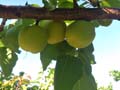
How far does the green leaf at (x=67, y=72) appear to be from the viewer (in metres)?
1.27

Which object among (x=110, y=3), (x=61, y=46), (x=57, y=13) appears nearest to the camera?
(x=57, y=13)

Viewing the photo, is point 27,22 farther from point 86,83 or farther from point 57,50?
point 86,83

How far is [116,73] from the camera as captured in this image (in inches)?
398

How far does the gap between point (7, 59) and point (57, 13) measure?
425mm

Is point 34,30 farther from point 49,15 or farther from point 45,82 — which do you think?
point 45,82

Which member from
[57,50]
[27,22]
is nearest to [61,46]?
[57,50]

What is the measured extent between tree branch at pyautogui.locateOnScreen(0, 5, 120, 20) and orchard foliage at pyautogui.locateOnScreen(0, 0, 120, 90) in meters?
0.03

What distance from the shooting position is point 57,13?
1233 millimetres

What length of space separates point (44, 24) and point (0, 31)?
22 cm

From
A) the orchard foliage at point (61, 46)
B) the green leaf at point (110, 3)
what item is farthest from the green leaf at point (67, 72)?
the green leaf at point (110, 3)

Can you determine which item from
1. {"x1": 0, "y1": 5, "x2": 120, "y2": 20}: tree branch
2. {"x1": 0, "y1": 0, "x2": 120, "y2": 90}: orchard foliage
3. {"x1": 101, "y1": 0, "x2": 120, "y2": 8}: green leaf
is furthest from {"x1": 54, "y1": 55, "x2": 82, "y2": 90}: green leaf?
{"x1": 101, "y1": 0, "x2": 120, "y2": 8}: green leaf

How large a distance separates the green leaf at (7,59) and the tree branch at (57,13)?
1.18ft

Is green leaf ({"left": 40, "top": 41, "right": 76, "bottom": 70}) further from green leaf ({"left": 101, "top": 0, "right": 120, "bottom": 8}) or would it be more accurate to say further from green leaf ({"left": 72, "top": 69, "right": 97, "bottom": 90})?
green leaf ({"left": 101, "top": 0, "right": 120, "bottom": 8})

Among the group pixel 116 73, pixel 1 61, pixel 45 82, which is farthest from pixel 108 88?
pixel 1 61
